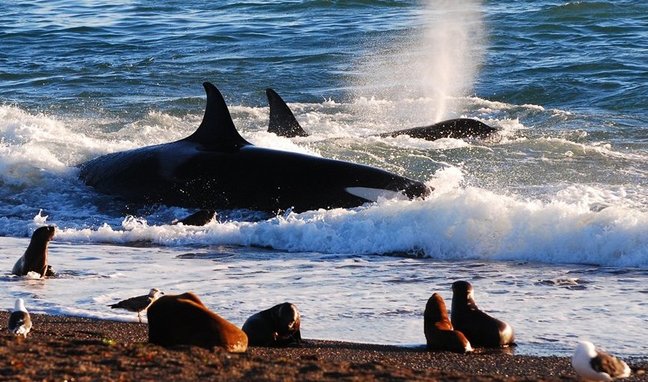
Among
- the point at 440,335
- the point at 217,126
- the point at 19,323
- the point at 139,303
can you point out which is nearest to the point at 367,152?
the point at 217,126

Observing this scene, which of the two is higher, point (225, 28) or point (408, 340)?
point (225, 28)

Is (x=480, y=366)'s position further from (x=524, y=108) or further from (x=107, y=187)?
(x=524, y=108)

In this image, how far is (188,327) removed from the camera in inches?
275

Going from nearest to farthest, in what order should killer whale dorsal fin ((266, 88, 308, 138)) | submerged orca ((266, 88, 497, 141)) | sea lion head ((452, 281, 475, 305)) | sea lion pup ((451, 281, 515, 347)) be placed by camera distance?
sea lion pup ((451, 281, 515, 347))
sea lion head ((452, 281, 475, 305))
killer whale dorsal fin ((266, 88, 308, 138))
submerged orca ((266, 88, 497, 141))

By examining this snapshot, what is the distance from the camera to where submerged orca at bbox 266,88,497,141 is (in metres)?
18.4

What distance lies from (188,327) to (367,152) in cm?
1136

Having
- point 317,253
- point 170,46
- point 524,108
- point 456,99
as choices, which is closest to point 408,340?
point 317,253

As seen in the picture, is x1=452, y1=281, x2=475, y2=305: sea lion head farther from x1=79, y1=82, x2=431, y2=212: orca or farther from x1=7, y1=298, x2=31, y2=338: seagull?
x1=79, y1=82, x2=431, y2=212: orca

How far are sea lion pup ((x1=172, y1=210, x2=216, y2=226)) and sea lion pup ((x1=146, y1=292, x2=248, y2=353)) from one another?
623 centimetres

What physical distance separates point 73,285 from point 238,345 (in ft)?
11.0

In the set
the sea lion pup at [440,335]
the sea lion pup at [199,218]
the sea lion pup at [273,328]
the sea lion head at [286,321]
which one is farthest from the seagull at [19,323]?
the sea lion pup at [199,218]

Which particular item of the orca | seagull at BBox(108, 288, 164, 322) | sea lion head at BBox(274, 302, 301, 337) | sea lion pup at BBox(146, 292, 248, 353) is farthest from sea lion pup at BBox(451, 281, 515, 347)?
the orca

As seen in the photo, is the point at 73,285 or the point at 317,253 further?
the point at 317,253

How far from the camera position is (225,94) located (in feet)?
84.9
